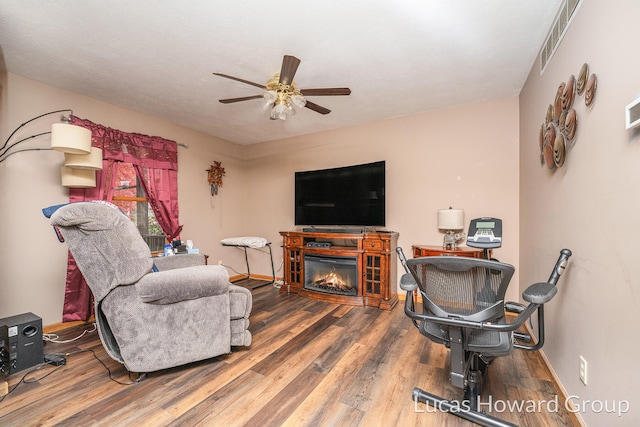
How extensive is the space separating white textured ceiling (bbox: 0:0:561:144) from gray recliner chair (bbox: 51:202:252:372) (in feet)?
4.35

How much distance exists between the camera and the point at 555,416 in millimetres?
1444

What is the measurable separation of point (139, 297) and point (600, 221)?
257 centimetres

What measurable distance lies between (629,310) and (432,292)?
717mm

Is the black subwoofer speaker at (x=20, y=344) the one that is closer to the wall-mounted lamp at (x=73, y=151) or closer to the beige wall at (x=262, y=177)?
the beige wall at (x=262, y=177)

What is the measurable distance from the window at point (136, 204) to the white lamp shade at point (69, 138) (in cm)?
83

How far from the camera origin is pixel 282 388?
169 cm

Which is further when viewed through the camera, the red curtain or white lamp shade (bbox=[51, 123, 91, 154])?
the red curtain

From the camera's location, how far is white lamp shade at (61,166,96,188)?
2577mm

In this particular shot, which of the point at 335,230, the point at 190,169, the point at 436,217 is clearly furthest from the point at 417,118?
the point at 190,169

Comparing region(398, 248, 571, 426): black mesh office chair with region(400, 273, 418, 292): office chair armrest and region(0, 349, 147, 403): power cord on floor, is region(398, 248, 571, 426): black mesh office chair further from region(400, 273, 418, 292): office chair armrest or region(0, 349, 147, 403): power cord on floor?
region(0, 349, 147, 403): power cord on floor

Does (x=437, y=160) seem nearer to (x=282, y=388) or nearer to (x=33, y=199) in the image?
(x=282, y=388)

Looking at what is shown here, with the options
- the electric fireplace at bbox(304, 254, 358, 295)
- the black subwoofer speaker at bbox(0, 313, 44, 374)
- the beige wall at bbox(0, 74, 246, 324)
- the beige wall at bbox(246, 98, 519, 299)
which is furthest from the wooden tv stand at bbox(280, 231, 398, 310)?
the beige wall at bbox(0, 74, 246, 324)

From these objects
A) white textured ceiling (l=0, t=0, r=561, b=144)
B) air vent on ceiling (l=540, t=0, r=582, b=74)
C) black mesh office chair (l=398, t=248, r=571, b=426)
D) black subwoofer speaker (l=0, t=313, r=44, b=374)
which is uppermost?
white textured ceiling (l=0, t=0, r=561, b=144)

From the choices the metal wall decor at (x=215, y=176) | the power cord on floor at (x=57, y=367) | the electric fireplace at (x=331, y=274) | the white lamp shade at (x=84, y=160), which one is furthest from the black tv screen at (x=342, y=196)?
the power cord on floor at (x=57, y=367)
